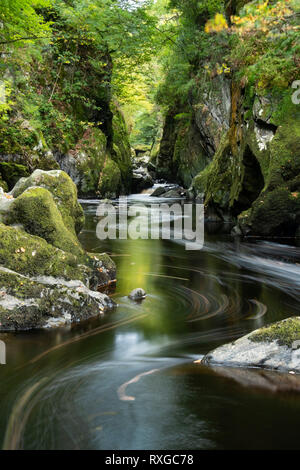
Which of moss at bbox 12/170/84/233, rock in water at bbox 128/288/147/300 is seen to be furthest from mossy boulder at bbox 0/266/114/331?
moss at bbox 12/170/84/233

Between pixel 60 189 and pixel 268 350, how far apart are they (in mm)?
4409

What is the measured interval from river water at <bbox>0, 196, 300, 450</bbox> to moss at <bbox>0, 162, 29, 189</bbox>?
27.1 feet

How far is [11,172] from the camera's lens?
12633 millimetres

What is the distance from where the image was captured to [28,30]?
8.06 meters

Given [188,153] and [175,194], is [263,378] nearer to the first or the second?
[175,194]

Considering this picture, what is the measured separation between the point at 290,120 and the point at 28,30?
658 cm

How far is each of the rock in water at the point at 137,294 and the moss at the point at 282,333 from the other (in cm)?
231

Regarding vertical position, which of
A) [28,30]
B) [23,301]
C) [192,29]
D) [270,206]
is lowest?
[23,301]

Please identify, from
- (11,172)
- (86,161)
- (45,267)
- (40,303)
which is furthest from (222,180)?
(40,303)

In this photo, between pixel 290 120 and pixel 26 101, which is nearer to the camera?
pixel 290 120

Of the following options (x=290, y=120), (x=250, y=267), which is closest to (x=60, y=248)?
(x=250, y=267)

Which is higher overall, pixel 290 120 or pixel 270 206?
pixel 290 120

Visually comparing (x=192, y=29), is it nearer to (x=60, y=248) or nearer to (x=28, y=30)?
(x=28, y=30)
